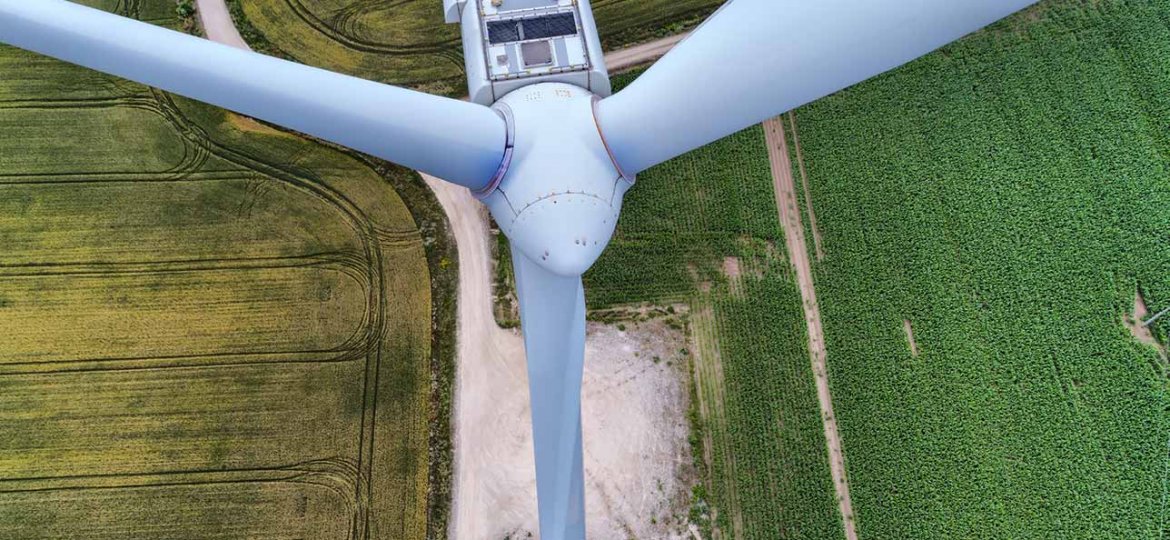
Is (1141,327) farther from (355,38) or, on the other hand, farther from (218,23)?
(218,23)

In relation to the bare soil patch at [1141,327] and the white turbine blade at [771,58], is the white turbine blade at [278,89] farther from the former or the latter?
the bare soil patch at [1141,327]

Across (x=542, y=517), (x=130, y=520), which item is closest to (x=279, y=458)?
(x=130, y=520)

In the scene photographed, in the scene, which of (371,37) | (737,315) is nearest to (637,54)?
(371,37)

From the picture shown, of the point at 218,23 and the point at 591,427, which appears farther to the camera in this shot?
the point at 218,23

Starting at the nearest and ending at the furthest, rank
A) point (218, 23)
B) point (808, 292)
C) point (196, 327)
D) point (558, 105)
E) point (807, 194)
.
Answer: point (558, 105)
point (196, 327)
point (808, 292)
point (807, 194)
point (218, 23)

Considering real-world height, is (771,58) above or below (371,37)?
below

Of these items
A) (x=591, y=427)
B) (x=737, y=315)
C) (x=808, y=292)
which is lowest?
(x=591, y=427)

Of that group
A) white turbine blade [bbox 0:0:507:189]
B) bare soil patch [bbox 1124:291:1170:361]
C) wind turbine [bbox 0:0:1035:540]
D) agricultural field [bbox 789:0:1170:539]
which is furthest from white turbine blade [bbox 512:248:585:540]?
bare soil patch [bbox 1124:291:1170:361]
